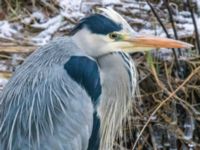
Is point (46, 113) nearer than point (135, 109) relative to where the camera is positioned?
Yes

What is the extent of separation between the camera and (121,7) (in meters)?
3.98

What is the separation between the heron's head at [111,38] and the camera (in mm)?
2508

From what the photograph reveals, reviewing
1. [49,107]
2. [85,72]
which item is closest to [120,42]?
[85,72]

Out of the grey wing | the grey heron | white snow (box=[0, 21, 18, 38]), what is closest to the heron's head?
the grey heron

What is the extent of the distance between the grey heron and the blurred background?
80 cm

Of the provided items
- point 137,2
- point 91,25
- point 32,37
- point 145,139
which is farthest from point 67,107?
point 137,2

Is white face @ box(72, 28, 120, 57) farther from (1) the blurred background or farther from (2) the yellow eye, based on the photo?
(1) the blurred background

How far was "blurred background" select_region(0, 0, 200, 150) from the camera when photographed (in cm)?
341

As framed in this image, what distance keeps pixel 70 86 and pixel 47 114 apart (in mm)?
129

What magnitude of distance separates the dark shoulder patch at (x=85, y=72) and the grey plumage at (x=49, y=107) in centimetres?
2

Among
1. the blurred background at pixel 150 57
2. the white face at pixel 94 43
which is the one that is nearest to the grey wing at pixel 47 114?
the white face at pixel 94 43

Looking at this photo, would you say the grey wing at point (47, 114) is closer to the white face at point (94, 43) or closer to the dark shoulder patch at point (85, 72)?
the dark shoulder patch at point (85, 72)

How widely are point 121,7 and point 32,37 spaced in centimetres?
53

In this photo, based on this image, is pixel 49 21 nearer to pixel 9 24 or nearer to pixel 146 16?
pixel 9 24
